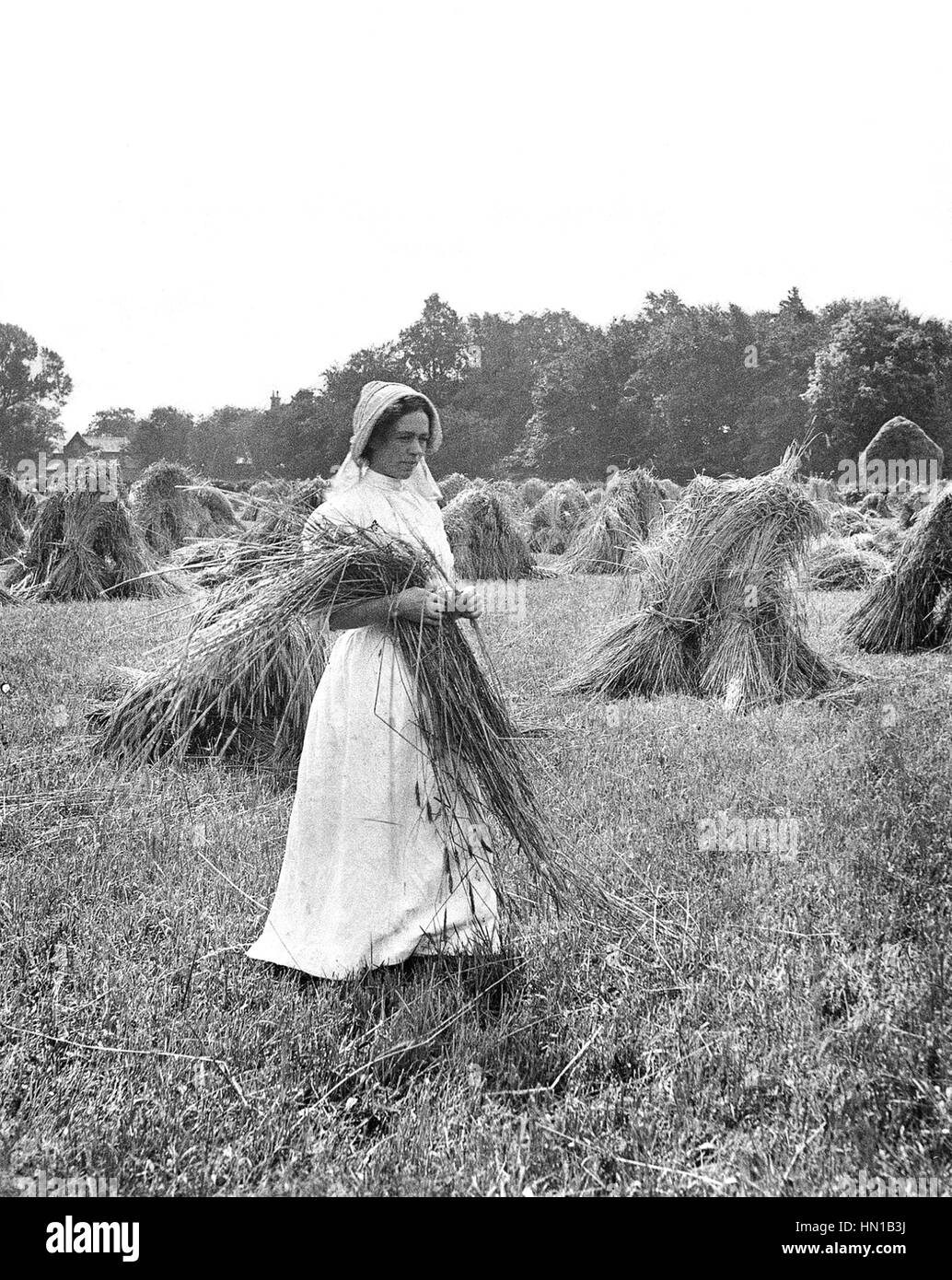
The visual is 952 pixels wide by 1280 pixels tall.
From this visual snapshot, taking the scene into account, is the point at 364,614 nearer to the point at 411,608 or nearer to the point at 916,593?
the point at 411,608

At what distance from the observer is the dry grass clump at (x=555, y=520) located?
980 inches

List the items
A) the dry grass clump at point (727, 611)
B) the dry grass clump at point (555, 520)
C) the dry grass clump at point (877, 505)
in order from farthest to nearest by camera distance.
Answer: the dry grass clump at point (555, 520) → the dry grass clump at point (877, 505) → the dry grass clump at point (727, 611)

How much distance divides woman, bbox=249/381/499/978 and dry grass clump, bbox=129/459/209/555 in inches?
664

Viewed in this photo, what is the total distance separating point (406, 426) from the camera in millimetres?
3100

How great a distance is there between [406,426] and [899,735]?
3803mm

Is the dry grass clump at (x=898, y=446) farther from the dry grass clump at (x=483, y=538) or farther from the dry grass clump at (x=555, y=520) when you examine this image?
the dry grass clump at (x=483, y=538)

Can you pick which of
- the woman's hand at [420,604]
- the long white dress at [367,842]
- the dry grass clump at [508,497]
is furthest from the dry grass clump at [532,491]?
the woman's hand at [420,604]

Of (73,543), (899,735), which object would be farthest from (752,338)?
(899,735)

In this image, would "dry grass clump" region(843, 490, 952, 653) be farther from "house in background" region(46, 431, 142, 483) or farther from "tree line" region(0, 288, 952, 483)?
"house in background" region(46, 431, 142, 483)

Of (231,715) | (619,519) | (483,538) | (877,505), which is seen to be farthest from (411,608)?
(877,505)

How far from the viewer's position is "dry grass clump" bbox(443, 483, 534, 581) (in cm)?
1816

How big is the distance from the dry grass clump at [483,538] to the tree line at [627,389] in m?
22.6

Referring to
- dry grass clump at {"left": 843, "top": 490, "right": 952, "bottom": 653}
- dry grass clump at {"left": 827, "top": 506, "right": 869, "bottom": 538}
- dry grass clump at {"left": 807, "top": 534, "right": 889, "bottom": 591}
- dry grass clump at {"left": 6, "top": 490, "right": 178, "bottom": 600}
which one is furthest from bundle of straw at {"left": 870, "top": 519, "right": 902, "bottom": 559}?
dry grass clump at {"left": 6, "top": 490, "right": 178, "bottom": 600}
